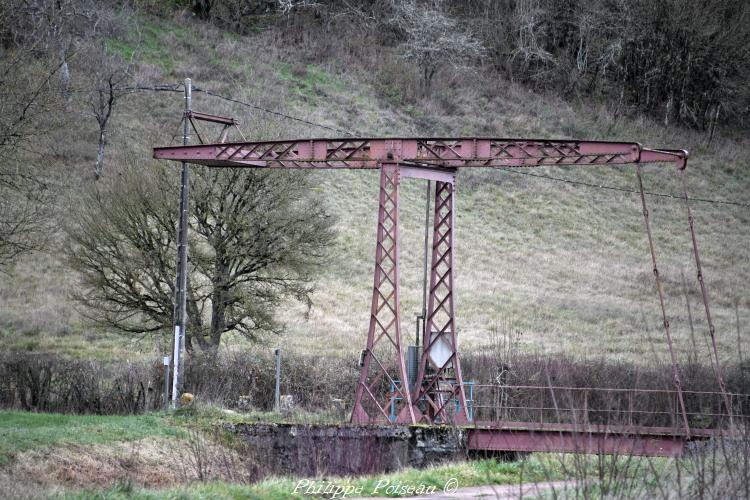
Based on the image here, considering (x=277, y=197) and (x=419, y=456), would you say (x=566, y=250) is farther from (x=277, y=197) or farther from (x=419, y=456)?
(x=419, y=456)

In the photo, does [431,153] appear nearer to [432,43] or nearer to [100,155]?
[100,155]

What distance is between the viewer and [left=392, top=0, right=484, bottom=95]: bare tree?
74.9 metres

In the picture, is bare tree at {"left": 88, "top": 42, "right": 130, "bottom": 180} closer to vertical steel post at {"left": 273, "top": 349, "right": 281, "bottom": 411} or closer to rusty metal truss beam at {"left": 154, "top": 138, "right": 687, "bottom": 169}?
rusty metal truss beam at {"left": 154, "top": 138, "right": 687, "bottom": 169}

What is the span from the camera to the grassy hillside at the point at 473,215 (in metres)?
40.2

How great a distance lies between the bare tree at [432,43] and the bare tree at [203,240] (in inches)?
1758

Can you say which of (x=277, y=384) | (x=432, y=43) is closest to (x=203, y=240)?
(x=277, y=384)

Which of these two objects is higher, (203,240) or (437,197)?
(203,240)

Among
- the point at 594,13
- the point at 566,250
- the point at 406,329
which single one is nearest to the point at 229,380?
the point at 406,329

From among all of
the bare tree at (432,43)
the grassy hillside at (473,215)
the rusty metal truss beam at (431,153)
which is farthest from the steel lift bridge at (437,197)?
the bare tree at (432,43)

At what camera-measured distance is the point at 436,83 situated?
250 feet

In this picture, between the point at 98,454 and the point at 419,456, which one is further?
the point at 419,456

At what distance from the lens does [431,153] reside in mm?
23391

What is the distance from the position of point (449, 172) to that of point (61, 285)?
969 inches

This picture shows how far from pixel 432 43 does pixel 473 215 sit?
69.4 ft
